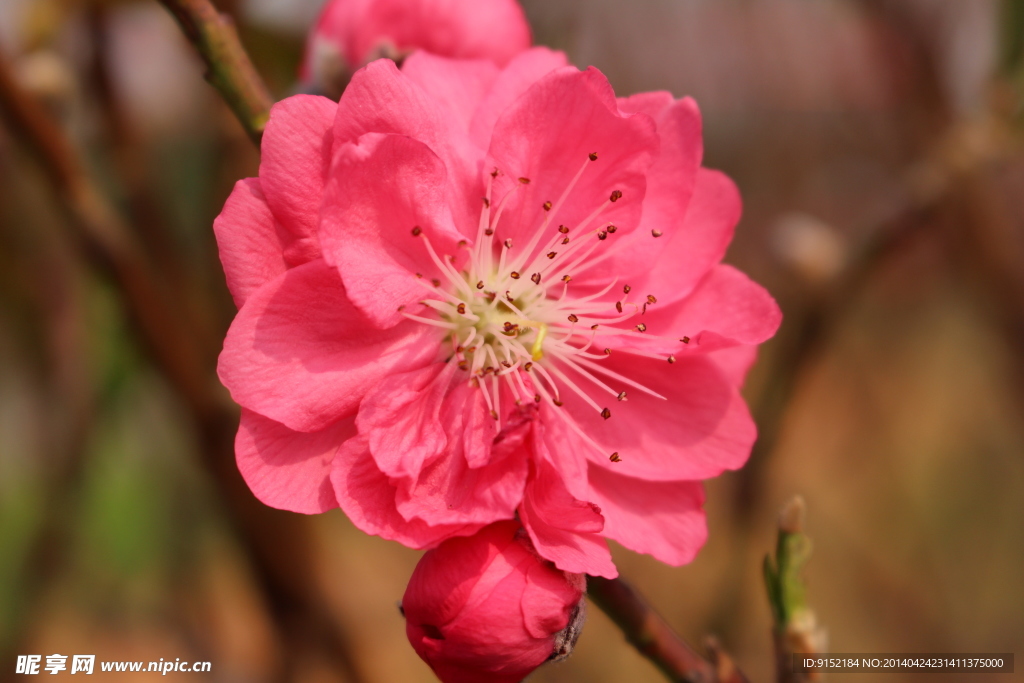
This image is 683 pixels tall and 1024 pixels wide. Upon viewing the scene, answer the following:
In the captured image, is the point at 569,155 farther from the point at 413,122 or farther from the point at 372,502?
the point at 372,502

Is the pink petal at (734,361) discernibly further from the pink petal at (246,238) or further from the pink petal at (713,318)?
the pink petal at (246,238)

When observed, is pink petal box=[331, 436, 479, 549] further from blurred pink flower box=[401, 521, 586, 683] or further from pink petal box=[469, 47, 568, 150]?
pink petal box=[469, 47, 568, 150]

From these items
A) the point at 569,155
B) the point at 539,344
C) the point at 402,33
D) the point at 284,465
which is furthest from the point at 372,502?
the point at 402,33

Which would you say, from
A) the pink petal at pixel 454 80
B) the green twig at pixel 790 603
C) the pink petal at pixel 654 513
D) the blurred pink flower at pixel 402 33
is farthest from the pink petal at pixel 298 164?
the green twig at pixel 790 603

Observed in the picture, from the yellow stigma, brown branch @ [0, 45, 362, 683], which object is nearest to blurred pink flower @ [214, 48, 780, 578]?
the yellow stigma

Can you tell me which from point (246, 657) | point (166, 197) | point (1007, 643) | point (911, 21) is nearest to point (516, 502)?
point (166, 197)
